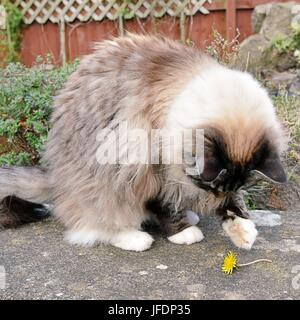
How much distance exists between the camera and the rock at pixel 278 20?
5.20 m

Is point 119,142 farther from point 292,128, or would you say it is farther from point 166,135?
point 292,128

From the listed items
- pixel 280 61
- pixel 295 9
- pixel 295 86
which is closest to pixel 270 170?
→ pixel 295 86

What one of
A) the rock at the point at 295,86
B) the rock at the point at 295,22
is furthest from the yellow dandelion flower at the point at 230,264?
the rock at the point at 295,22

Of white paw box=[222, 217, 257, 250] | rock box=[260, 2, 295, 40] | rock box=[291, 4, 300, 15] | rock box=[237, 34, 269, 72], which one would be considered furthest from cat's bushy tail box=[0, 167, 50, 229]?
rock box=[291, 4, 300, 15]

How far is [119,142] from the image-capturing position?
2.14 metres

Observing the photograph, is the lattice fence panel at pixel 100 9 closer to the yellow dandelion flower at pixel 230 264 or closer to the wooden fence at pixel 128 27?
the wooden fence at pixel 128 27

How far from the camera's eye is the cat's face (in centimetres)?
182

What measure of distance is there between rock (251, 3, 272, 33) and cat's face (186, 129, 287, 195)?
12.5 ft

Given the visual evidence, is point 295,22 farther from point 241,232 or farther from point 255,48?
point 241,232

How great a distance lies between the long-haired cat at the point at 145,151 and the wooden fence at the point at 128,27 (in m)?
3.28

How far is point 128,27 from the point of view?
5.98 metres

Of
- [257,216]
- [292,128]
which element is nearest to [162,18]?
[292,128]

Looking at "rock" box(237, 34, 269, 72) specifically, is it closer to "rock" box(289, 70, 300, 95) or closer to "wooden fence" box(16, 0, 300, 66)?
"wooden fence" box(16, 0, 300, 66)

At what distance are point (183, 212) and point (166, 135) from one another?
1.44 feet
